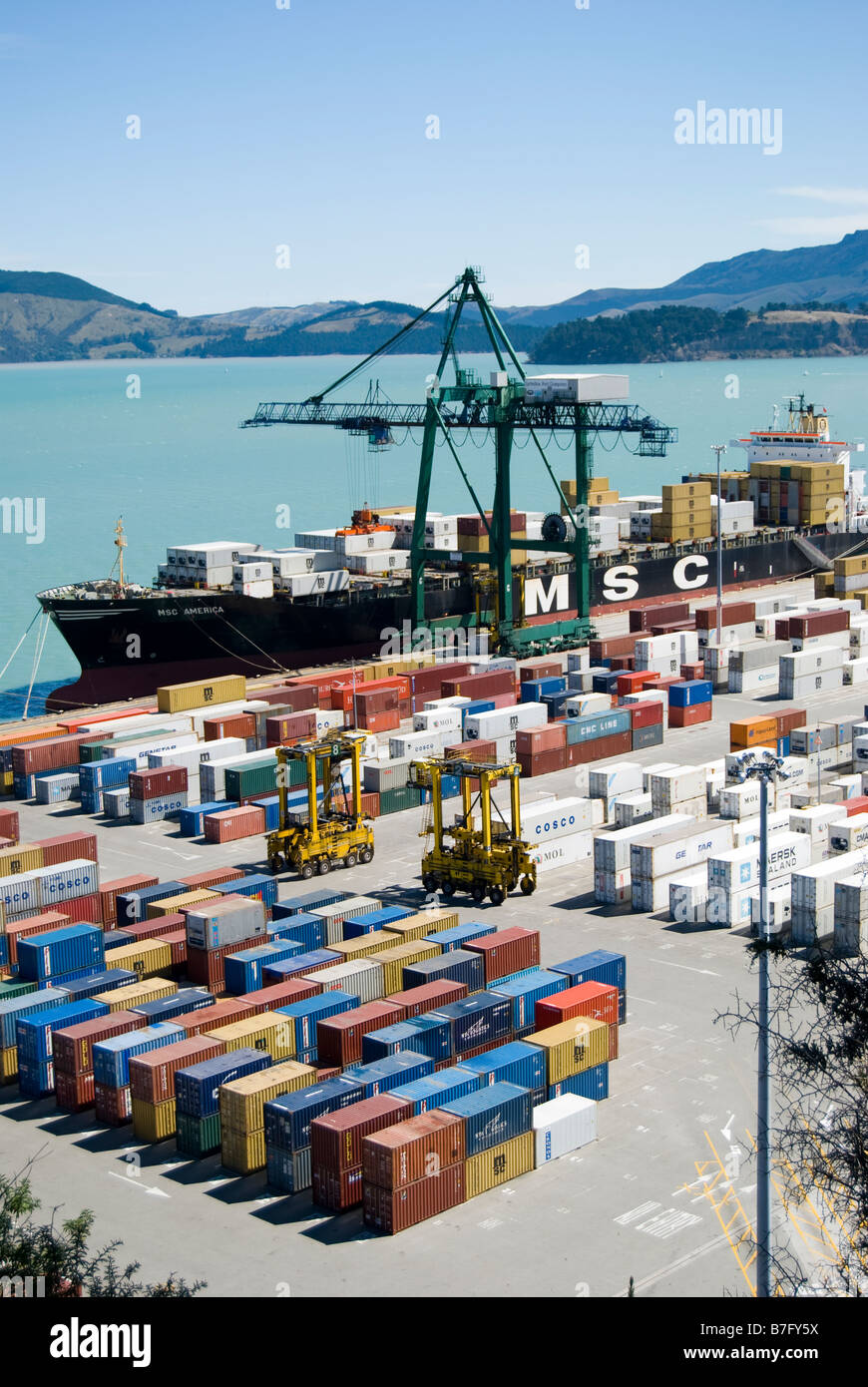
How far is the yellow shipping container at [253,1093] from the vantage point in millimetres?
28062

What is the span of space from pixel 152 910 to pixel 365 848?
891 centimetres

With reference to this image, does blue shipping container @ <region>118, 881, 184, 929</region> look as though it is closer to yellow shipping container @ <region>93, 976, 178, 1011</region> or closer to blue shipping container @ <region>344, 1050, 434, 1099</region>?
yellow shipping container @ <region>93, 976, 178, 1011</region>

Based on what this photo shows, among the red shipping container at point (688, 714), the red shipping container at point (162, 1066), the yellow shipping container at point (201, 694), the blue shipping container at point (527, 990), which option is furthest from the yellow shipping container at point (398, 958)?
the red shipping container at point (688, 714)

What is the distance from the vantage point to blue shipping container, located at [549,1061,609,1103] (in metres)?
30.1

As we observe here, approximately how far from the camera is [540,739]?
2224 inches

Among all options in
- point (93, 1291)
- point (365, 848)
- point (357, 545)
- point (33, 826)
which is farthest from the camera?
point (357, 545)

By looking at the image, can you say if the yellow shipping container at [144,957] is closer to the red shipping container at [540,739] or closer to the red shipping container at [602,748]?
the red shipping container at [540,739]

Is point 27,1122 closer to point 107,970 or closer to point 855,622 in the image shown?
point 107,970

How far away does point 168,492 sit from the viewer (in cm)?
18600

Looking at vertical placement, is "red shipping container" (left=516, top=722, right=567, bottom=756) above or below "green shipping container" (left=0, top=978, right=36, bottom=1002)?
above

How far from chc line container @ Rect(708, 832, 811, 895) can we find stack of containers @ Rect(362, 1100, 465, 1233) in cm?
1595

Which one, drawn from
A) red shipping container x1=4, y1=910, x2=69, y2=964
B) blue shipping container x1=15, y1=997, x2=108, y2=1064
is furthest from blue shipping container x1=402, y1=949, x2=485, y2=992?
red shipping container x1=4, y1=910, x2=69, y2=964
